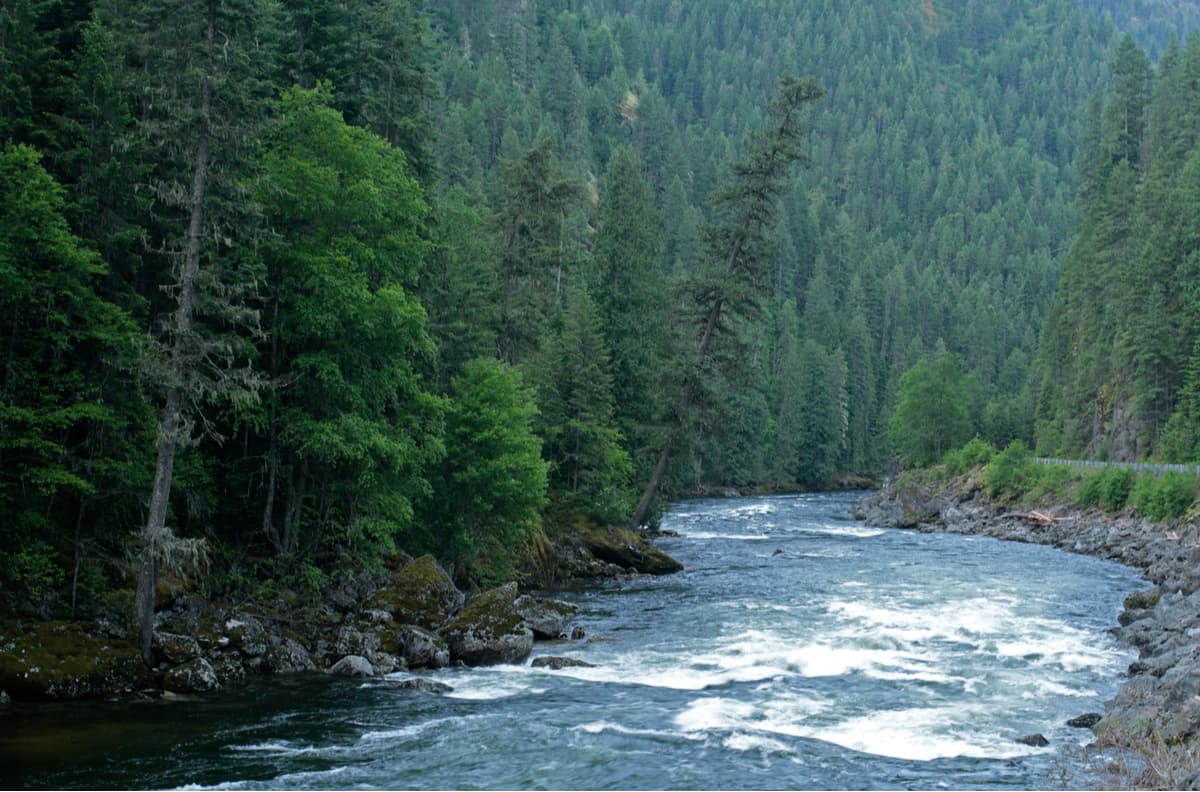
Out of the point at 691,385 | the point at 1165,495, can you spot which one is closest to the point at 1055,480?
the point at 1165,495

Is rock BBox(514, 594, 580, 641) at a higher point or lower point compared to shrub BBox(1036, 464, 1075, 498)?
lower

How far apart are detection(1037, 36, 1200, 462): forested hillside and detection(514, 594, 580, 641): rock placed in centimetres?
4751

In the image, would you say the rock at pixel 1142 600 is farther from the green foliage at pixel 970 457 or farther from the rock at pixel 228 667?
the green foliage at pixel 970 457

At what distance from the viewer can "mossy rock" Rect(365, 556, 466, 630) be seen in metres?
28.7

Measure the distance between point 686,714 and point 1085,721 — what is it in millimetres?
7897

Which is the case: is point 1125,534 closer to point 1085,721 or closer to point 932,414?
point 1085,721

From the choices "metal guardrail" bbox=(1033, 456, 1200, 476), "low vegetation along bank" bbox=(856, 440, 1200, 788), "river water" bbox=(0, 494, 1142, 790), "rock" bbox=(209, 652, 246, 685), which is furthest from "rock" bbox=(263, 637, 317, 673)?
"metal guardrail" bbox=(1033, 456, 1200, 476)

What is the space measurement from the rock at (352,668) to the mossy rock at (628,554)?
843 inches

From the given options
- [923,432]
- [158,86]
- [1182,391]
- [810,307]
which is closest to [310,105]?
[158,86]

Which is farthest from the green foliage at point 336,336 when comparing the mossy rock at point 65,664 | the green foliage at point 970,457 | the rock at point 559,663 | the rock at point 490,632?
the green foliage at point 970,457

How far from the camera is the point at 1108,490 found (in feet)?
202

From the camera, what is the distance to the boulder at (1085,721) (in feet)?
67.3

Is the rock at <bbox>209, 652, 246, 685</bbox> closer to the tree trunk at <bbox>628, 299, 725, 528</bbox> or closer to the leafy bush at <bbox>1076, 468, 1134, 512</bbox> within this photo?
the tree trunk at <bbox>628, 299, 725, 528</bbox>

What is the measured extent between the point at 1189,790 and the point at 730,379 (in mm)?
35903
